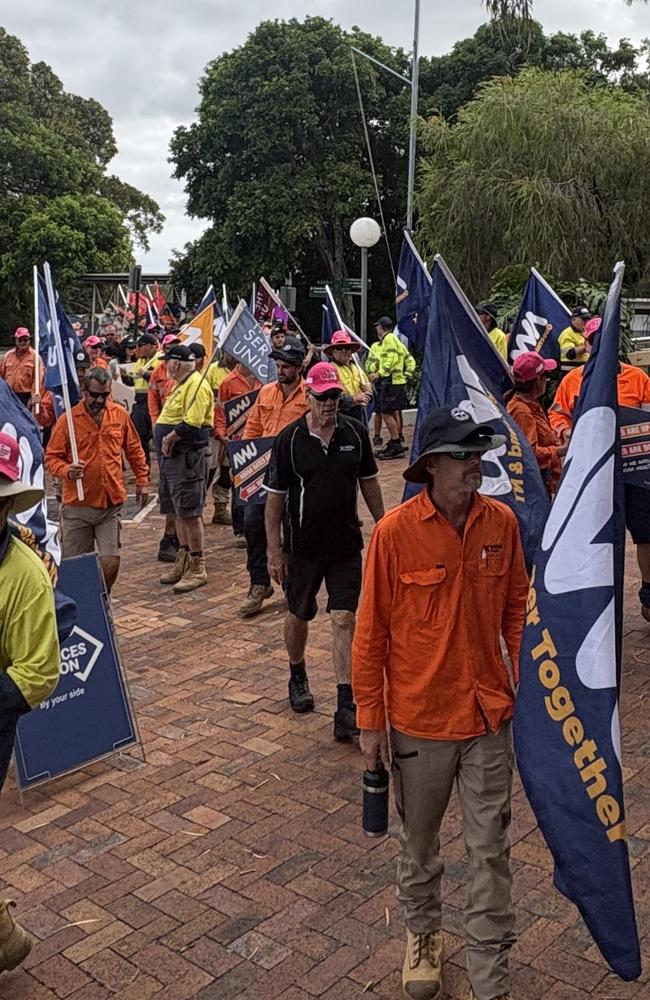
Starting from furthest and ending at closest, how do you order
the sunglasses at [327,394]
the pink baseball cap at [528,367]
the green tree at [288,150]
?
1. the green tree at [288,150]
2. the pink baseball cap at [528,367]
3. the sunglasses at [327,394]

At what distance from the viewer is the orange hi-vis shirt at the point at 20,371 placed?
13.6 meters

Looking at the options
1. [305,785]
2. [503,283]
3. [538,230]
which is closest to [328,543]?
[305,785]

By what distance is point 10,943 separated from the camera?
11.9ft

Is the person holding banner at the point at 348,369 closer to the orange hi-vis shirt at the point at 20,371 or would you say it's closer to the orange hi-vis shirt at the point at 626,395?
the orange hi-vis shirt at the point at 626,395

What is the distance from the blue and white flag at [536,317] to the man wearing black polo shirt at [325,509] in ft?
11.9

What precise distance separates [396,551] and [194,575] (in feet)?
19.3

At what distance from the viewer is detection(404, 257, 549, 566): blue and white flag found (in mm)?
4996


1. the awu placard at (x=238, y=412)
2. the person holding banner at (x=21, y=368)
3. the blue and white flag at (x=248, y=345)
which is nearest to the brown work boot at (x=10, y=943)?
the awu placard at (x=238, y=412)

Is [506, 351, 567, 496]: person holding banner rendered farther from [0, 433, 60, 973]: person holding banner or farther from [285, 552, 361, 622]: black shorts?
[0, 433, 60, 973]: person holding banner

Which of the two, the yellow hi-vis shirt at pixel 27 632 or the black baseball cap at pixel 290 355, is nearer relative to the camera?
the yellow hi-vis shirt at pixel 27 632

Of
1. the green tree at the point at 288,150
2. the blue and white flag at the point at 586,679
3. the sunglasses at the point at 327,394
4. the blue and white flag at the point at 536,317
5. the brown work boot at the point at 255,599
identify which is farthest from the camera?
the green tree at the point at 288,150

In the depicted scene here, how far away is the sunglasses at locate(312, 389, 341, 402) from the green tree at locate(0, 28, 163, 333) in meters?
37.4

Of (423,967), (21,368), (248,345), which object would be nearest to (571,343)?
(248,345)

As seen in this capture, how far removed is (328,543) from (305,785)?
1326 mm
